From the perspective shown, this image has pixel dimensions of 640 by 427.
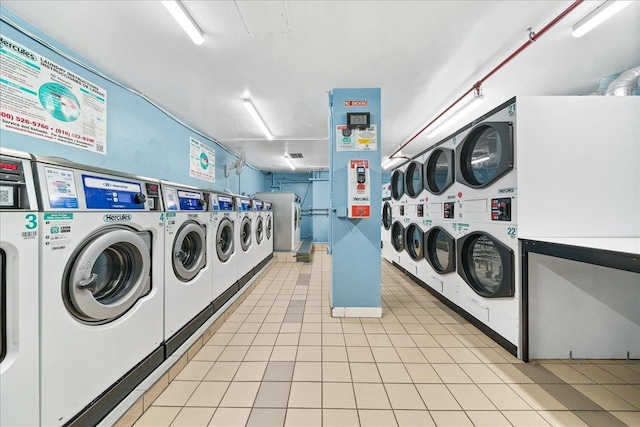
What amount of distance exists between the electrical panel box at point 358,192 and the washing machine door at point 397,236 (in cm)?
218

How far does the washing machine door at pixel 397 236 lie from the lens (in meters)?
4.67

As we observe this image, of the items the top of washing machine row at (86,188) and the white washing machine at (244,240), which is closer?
the top of washing machine row at (86,188)

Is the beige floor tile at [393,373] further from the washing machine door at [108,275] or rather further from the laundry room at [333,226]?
the washing machine door at [108,275]

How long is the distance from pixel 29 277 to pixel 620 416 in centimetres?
330

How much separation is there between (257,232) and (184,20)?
3.24 meters

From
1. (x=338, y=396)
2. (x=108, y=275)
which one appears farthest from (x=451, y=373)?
(x=108, y=275)

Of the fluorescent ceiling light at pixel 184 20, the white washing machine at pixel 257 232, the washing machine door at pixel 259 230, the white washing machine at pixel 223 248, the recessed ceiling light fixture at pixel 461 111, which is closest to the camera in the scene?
the fluorescent ceiling light at pixel 184 20

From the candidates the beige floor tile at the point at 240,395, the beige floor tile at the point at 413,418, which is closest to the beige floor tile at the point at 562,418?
the beige floor tile at the point at 413,418

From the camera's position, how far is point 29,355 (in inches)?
36.7

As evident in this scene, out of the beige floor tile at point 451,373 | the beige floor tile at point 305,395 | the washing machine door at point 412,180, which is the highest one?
the washing machine door at point 412,180

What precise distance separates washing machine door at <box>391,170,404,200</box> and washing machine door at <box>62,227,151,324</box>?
414cm

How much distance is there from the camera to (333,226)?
112 inches

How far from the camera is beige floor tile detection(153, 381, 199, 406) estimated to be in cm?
156

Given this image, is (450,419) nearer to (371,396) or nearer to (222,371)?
(371,396)
